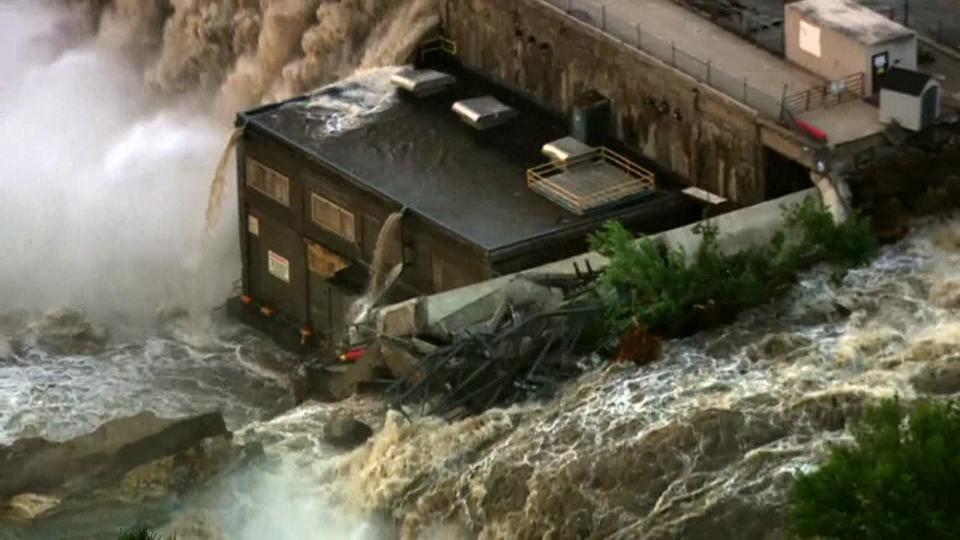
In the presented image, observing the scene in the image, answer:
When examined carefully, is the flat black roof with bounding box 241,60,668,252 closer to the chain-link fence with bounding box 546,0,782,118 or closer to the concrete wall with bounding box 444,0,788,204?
the concrete wall with bounding box 444,0,788,204

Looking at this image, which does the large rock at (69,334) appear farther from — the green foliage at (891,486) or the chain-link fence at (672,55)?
the green foliage at (891,486)

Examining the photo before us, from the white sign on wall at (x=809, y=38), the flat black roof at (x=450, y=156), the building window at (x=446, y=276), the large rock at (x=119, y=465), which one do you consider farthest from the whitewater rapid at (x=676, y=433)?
the white sign on wall at (x=809, y=38)

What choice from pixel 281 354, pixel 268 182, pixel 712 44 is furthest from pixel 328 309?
pixel 712 44

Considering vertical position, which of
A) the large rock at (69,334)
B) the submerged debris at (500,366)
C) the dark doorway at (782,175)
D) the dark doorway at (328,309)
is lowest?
the large rock at (69,334)

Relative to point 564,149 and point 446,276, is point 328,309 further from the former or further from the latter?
point 564,149

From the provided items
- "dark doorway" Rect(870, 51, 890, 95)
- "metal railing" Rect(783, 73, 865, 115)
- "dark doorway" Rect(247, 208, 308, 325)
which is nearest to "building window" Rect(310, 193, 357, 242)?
"dark doorway" Rect(247, 208, 308, 325)

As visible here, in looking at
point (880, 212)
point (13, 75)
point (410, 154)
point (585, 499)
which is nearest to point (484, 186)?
point (410, 154)

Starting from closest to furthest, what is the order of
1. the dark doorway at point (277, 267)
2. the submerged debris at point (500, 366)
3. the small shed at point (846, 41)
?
1. the submerged debris at point (500, 366)
2. the small shed at point (846, 41)
3. the dark doorway at point (277, 267)
